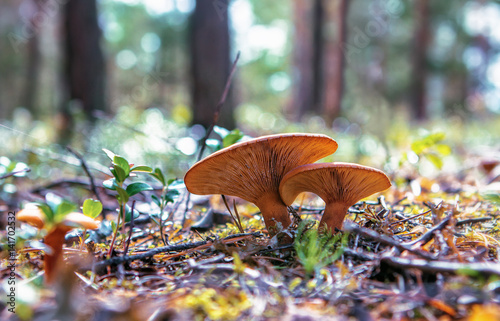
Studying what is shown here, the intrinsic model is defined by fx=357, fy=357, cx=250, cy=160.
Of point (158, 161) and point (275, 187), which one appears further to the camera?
point (158, 161)

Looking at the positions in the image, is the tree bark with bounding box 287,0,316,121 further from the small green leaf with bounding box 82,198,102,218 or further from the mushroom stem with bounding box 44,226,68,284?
the mushroom stem with bounding box 44,226,68,284

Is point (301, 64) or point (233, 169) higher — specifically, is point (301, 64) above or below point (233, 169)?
above

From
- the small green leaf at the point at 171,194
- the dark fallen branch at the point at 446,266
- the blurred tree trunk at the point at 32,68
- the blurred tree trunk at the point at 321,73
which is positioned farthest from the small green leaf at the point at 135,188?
the blurred tree trunk at the point at 32,68

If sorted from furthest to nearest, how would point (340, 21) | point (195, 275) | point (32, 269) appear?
point (340, 21)
point (32, 269)
point (195, 275)

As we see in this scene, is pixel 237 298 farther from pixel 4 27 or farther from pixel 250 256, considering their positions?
pixel 4 27

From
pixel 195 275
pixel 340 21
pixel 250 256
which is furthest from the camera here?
pixel 340 21

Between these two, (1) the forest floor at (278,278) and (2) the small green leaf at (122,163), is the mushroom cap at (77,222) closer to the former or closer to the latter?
(1) the forest floor at (278,278)

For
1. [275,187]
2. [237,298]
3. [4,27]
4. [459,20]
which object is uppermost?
[4,27]

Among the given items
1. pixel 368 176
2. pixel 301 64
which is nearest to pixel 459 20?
pixel 301 64
